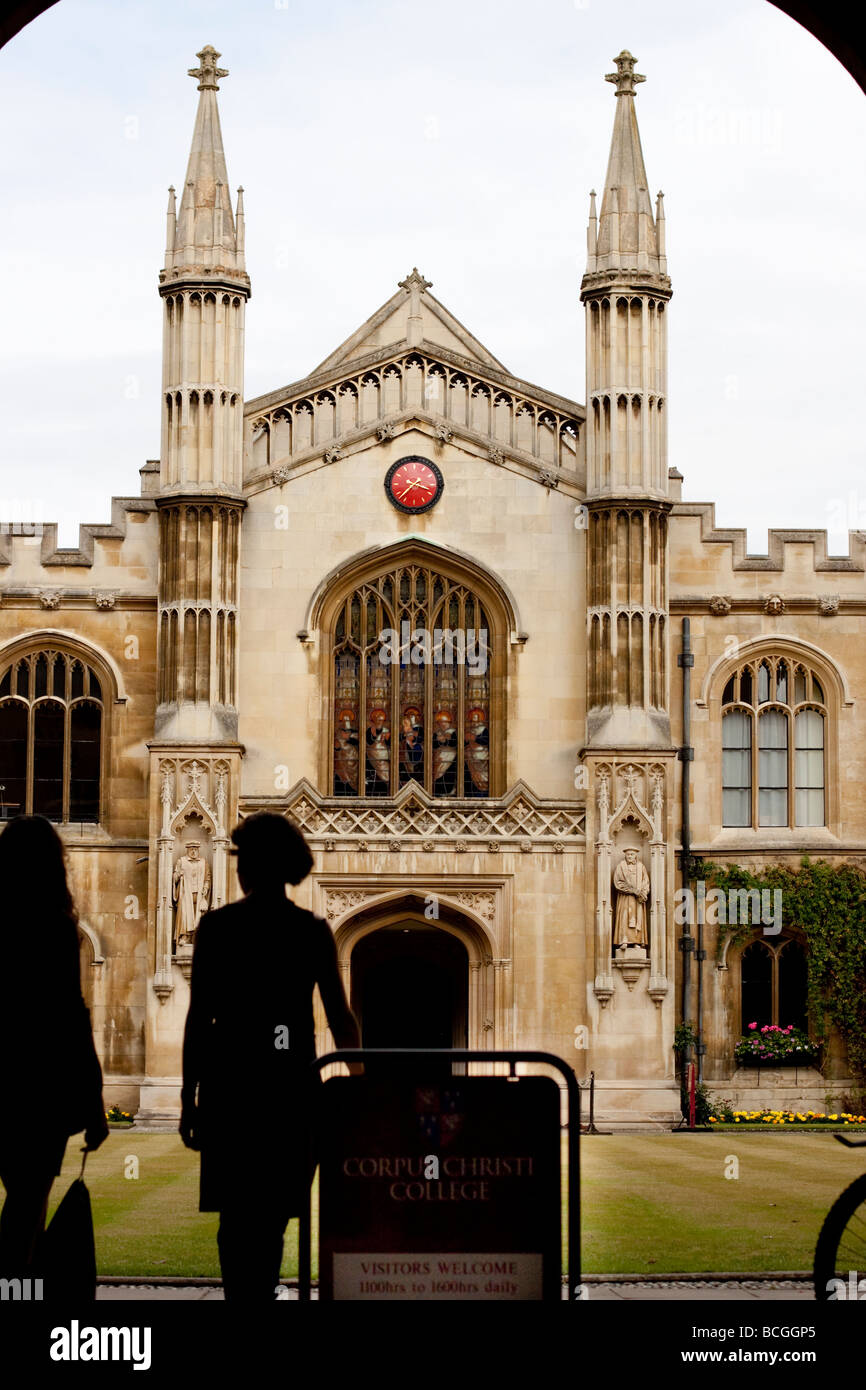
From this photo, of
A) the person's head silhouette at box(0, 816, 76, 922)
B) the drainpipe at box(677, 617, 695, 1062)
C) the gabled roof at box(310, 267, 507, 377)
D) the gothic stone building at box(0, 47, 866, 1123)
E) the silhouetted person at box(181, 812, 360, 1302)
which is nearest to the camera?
the silhouetted person at box(181, 812, 360, 1302)

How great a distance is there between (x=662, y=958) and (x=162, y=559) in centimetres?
904

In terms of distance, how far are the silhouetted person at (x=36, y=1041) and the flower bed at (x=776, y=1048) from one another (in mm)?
23082

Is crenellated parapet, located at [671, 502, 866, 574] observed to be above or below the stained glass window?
above

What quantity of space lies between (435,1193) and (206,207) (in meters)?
24.5

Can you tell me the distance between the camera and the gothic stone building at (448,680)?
1125 inches

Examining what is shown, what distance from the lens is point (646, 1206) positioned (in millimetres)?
16453

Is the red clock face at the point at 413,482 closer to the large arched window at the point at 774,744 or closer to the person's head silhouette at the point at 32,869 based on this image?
the large arched window at the point at 774,744

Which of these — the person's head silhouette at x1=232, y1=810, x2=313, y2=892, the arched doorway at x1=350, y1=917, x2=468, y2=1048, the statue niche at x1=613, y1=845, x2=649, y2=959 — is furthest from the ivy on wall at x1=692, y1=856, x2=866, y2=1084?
the person's head silhouette at x1=232, y1=810, x2=313, y2=892

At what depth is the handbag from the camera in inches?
268

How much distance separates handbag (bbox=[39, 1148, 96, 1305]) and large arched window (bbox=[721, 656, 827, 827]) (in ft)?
79.4

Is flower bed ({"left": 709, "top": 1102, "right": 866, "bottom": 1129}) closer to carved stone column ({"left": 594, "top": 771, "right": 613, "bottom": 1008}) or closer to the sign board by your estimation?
carved stone column ({"left": 594, "top": 771, "right": 613, "bottom": 1008})

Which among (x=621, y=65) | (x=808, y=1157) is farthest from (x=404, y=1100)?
(x=621, y=65)

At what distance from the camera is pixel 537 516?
30.0 metres

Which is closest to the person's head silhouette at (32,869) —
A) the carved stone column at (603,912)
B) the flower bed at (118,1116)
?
the carved stone column at (603,912)
